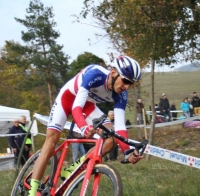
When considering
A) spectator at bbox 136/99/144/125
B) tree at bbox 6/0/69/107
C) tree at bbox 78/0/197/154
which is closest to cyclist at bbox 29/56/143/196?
tree at bbox 78/0/197/154

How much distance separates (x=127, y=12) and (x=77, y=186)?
8.26 meters

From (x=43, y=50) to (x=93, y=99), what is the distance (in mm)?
34498

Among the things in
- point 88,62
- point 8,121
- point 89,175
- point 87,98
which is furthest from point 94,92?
point 88,62

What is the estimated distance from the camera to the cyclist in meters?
4.23

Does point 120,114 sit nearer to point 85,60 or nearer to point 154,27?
point 154,27

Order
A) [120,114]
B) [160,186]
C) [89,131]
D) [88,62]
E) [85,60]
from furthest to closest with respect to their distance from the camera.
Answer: [85,60] → [88,62] → [160,186] → [120,114] → [89,131]

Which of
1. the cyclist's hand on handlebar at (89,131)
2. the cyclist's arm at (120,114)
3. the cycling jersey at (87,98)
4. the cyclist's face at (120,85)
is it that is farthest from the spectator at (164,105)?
the cyclist's hand on handlebar at (89,131)

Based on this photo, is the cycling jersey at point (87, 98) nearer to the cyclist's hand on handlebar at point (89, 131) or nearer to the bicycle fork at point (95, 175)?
the cyclist's hand on handlebar at point (89, 131)

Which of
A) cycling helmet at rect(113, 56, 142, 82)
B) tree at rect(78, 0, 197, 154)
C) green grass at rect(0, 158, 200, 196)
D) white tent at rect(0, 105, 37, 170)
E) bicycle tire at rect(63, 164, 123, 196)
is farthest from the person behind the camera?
white tent at rect(0, 105, 37, 170)

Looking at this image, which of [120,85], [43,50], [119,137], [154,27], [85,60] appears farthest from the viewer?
[43,50]

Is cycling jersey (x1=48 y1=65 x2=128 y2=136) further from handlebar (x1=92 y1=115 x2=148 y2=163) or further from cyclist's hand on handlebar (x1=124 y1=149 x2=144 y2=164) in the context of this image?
cyclist's hand on handlebar (x1=124 y1=149 x2=144 y2=164)

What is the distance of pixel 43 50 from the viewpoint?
38781 mm

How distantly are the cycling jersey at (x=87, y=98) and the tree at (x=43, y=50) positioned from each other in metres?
31.5

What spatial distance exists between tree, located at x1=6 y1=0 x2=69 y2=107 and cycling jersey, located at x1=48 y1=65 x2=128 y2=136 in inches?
1239
